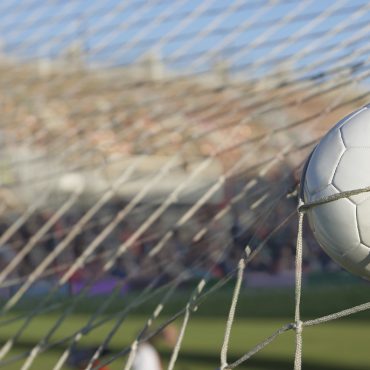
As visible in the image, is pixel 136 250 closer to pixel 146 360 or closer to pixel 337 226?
pixel 146 360

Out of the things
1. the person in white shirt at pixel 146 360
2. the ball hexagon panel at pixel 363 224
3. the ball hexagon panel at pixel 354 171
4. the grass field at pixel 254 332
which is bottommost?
the ball hexagon panel at pixel 363 224

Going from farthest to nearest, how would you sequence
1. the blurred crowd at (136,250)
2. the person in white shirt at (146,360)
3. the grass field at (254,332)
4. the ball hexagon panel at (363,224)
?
the blurred crowd at (136,250)
the grass field at (254,332)
the person in white shirt at (146,360)
the ball hexagon panel at (363,224)

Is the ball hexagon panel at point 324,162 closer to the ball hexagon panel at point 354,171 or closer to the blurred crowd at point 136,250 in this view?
the ball hexagon panel at point 354,171

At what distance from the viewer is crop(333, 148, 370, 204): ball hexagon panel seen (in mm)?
2713

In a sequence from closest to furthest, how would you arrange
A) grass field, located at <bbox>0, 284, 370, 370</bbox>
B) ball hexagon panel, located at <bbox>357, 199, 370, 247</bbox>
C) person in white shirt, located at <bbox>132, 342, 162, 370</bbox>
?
ball hexagon panel, located at <bbox>357, 199, 370, 247</bbox>, person in white shirt, located at <bbox>132, 342, 162, 370</bbox>, grass field, located at <bbox>0, 284, 370, 370</bbox>

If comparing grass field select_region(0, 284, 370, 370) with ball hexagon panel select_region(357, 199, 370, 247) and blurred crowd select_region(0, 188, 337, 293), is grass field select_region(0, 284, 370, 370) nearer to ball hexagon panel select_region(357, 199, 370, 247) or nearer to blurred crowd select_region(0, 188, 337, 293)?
blurred crowd select_region(0, 188, 337, 293)

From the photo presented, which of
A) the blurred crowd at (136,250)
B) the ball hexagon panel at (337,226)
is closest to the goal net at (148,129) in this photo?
the blurred crowd at (136,250)

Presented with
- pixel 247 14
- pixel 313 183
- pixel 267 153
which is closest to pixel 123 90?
pixel 247 14

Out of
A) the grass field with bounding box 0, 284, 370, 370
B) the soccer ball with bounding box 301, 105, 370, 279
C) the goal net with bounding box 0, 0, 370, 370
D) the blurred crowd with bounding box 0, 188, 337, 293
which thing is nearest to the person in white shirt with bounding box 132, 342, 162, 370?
the goal net with bounding box 0, 0, 370, 370

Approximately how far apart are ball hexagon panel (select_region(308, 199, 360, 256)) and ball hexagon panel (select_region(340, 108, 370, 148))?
18 centimetres

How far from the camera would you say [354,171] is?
2.75m

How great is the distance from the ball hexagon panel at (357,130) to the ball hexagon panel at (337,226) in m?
0.18

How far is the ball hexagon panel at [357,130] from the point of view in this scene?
2.75 meters

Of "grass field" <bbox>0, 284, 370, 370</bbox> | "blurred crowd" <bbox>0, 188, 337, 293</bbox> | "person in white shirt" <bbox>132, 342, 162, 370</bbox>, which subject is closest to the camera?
"person in white shirt" <bbox>132, 342, 162, 370</bbox>
